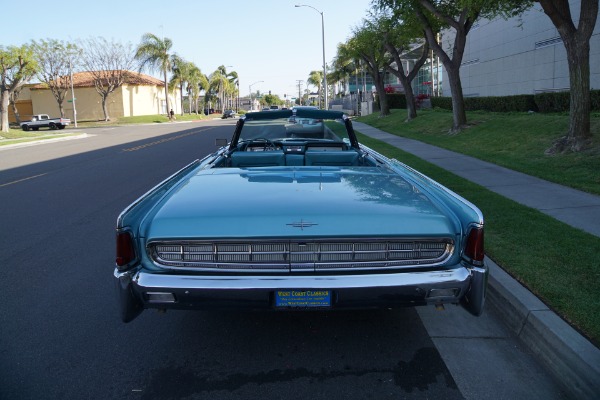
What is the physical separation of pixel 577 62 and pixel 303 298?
11038mm

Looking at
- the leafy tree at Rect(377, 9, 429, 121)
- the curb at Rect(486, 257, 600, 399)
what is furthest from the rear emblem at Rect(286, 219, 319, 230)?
the leafy tree at Rect(377, 9, 429, 121)

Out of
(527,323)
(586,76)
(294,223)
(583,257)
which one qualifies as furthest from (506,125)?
(294,223)

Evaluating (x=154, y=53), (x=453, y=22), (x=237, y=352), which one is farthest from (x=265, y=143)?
(x=154, y=53)

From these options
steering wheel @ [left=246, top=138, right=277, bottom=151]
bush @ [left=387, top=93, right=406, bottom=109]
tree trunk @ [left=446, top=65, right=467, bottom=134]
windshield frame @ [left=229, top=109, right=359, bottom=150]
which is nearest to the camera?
windshield frame @ [left=229, top=109, right=359, bottom=150]

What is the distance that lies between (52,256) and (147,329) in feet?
8.52

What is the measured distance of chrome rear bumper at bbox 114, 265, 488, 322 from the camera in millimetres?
3033

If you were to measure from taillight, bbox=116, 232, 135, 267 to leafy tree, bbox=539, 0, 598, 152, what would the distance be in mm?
11187

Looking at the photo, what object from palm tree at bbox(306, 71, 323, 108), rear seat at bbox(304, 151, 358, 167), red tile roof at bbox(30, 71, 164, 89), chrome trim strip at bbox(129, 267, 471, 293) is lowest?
chrome trim strip at bbox(129, 267, 471, 293)

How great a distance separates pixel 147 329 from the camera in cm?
403

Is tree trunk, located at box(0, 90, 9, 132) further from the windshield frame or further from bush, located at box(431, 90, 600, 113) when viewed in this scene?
the windshield frame

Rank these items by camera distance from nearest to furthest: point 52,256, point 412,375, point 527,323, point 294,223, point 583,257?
point 294,223 < point 412,375 < point 527,323 < point 583,257 < point 52,256

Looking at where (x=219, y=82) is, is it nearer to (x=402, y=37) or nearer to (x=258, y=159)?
(x=402, y=37)

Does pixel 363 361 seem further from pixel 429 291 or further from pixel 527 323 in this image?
pixel 527 323

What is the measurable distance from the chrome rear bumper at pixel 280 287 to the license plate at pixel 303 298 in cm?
3
